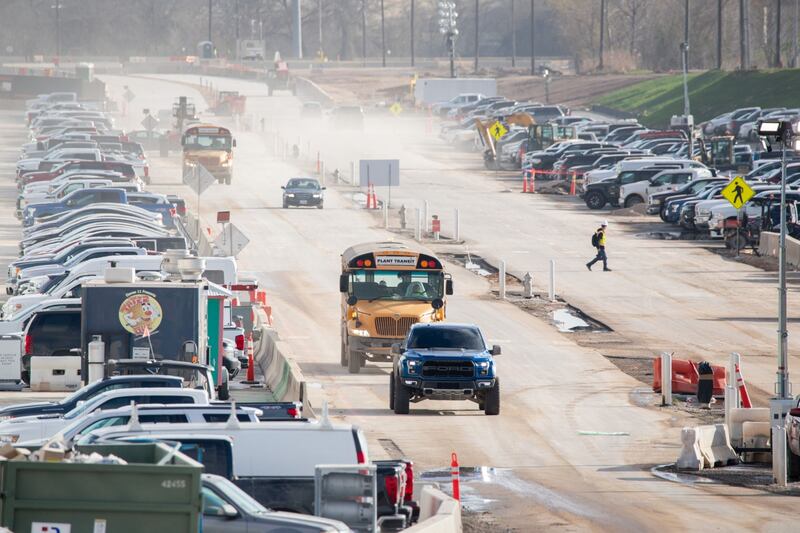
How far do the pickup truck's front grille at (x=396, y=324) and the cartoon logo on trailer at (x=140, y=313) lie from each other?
647cm

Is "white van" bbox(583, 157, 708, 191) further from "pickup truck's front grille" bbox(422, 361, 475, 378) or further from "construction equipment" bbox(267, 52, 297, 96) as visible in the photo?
"construction equipment" bbox(267, 52, 297, 96)

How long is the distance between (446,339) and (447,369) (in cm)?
95

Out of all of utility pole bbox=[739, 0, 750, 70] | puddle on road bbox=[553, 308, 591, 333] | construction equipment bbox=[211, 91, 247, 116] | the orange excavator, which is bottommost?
puddle on road bbox=[553, 308, 591, 333]

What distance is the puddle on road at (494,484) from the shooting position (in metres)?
20.4

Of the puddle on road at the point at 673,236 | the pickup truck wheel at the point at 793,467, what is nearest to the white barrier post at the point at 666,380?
the pickup truck wheel at the point at 793,467

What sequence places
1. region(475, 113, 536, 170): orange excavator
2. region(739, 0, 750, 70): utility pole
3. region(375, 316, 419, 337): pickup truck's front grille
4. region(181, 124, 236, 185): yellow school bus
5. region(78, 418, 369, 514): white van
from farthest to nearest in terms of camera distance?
1. region(739, 0, 750, 70): utility pole
2. region(475, 113, 536, 170): orange excavator
3. region(181, 124, 236, 185): yellow school bus
4. region(375, 316, 419, 337): pickup truck's front grille
5. region(78, 418, 369, 514): white van

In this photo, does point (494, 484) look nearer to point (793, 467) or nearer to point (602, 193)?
point (793, 467)

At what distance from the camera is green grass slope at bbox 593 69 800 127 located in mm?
103125

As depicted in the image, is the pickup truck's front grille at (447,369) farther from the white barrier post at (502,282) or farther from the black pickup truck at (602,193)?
the black pickup truck at (602,193)

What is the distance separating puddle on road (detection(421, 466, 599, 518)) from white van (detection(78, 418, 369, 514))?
15.6 feet

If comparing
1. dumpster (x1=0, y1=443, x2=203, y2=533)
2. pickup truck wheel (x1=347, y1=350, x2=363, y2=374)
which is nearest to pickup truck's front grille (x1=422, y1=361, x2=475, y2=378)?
pickup truck wheel (x1=347, y1=350, x2=363, y2=374)

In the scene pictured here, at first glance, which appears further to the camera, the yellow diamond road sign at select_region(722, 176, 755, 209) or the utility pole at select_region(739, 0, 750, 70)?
the utility pole at select_region(739, 0, 750, 70)

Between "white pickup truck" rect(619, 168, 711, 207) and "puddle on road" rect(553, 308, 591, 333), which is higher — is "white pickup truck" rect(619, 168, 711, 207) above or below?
above

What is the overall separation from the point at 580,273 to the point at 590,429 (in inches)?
862
